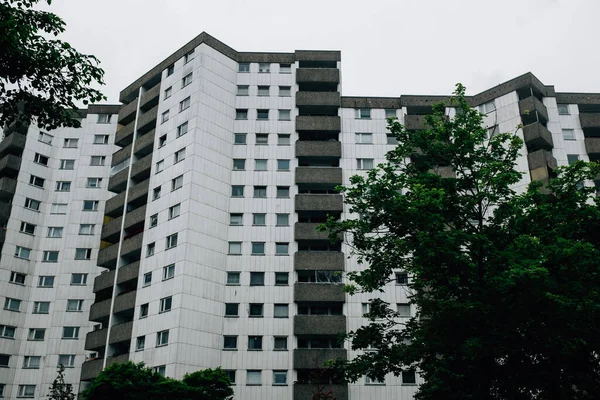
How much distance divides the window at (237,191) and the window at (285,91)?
37.6 ft

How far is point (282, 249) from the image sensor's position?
50062 mm

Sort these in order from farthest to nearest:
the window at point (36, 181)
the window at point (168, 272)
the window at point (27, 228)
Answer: the window at point (36, 181) < the window at point (27, 228) < the window at point (168, 272)

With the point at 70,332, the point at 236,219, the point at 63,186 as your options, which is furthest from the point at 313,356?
the point at 63,186

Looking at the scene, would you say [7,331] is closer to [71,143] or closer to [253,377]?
[71,143]

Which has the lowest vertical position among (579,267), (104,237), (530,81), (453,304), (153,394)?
(153,394)

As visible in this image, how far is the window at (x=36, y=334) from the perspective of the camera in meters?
55.3

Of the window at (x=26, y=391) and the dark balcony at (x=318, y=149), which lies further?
the dark balcony at (x=318, y=149)

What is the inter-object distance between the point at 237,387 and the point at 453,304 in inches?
1123

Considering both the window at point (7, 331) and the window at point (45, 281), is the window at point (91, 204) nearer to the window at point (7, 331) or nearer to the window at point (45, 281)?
the window at point (45, 281)

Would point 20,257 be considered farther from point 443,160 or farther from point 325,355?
point 443,160

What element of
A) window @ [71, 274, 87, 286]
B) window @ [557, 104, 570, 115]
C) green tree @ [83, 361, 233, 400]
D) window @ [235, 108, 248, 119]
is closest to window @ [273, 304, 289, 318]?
green tree @ [83, 361, 233, 400]

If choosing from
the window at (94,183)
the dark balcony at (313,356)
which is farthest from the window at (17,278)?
the dark balcony at (313,356)

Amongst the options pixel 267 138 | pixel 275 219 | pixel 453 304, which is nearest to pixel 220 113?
pixel 267 138

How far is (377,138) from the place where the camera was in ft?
182
